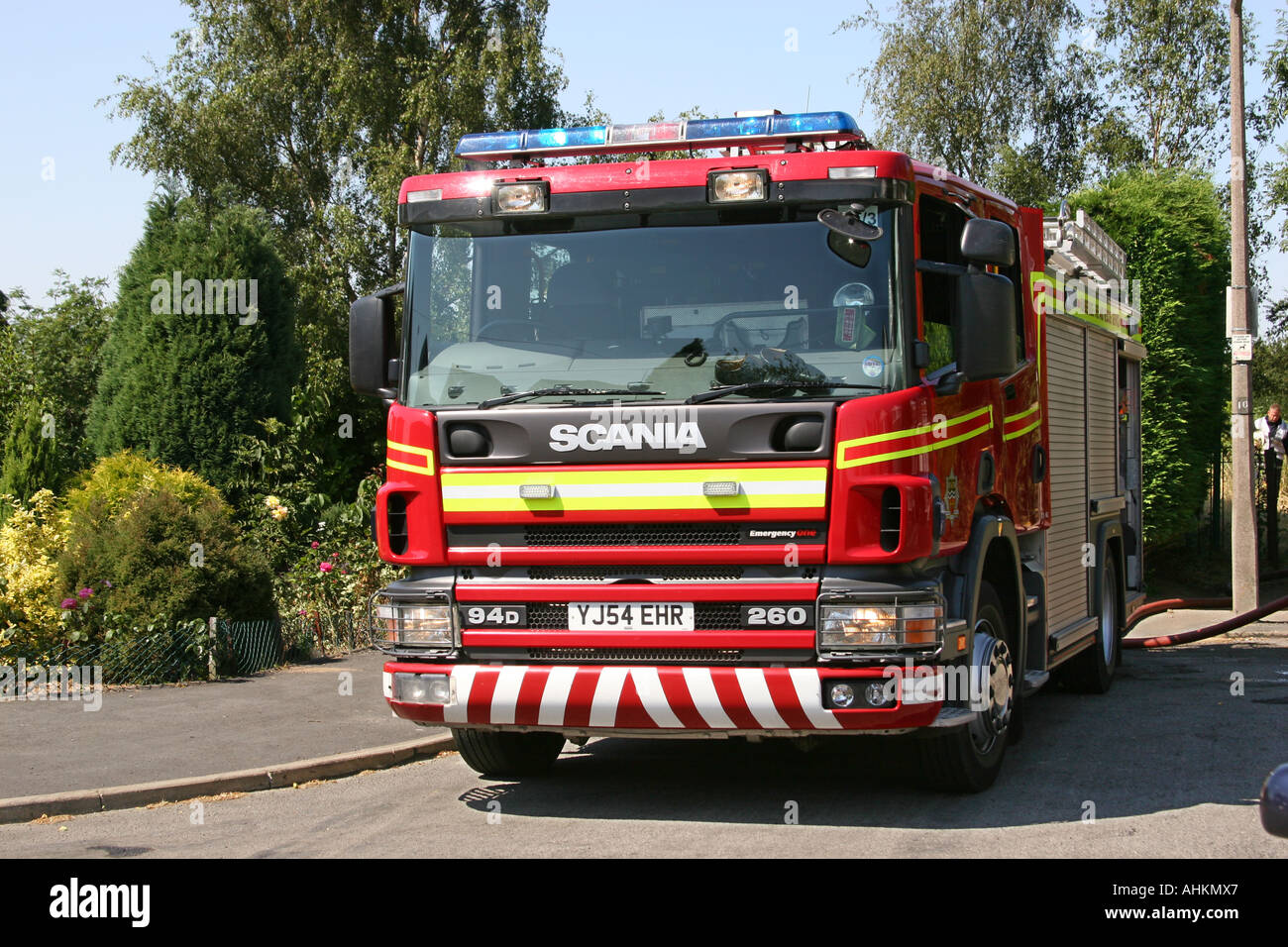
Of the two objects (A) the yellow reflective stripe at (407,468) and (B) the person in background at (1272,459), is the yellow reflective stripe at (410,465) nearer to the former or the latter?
(A) the yellow reflective stripe at (407,468)

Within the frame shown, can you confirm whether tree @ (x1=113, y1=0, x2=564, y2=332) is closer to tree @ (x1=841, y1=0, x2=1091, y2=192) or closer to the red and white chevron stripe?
tree @ (x1=841, y1=0, x2=1091, y2=192)

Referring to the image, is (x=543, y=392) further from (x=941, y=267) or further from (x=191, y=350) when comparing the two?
(x=191, y=350)

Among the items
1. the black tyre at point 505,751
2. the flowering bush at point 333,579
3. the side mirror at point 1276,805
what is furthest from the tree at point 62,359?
the side mirror at point 1276,805

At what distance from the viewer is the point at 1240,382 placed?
616 inches

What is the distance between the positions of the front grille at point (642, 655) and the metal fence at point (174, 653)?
207 inches

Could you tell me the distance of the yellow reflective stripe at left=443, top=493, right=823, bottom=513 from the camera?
6129 mm

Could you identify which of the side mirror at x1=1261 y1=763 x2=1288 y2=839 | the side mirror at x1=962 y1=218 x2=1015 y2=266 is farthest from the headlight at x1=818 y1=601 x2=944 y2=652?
the side mirror at x1=1261 y1=763 x2=1288 y2=839

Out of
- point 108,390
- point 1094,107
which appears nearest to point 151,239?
point 108,390

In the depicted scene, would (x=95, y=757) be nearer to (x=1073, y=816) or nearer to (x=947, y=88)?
(x=1073, y=816)

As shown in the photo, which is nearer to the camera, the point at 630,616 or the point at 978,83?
the point at 630,616

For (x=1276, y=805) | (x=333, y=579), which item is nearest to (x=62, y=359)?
(x=333, y=579)

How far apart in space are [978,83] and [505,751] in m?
29.4

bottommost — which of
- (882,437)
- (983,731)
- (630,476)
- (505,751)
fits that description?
(505,751)

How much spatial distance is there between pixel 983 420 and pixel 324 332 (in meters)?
21.0
